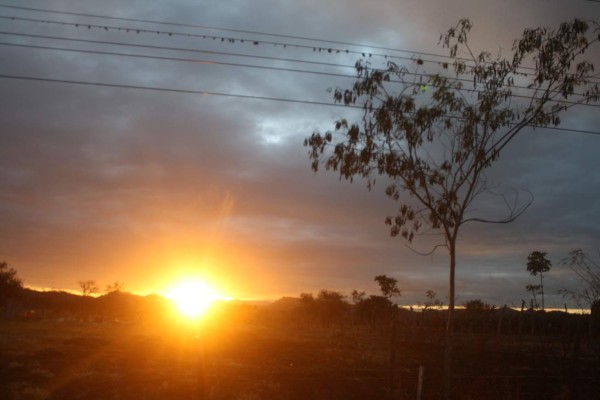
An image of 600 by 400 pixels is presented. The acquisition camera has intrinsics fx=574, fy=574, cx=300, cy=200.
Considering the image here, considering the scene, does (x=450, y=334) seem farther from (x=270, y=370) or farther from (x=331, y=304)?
(x=331, y=304)

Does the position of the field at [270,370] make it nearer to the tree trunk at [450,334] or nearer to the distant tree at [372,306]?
the tree trunk at [450,334]

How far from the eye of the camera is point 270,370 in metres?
23.7

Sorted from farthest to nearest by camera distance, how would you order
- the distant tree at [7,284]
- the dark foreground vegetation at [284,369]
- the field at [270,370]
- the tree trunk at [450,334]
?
the distant tree at [7,284] → the field at [270,370] → the dark foreground vegetation at [284,369] → the tree trunk at [450,334]

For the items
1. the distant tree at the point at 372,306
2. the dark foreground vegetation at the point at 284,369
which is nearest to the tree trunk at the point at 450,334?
the dark foreground vegetation at the point at 284,369

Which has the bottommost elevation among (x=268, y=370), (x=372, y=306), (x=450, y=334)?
(x=268, y=370)

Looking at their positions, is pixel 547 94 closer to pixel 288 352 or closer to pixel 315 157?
pixel 315 157

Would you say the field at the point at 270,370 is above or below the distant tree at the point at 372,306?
below

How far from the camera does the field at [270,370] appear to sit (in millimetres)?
17344

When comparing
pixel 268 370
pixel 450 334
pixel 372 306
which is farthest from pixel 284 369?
pixel 372 306

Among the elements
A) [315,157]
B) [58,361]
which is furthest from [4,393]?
[315,157]

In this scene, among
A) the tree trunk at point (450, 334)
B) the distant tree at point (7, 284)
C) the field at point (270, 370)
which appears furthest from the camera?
the distant tree at point (7, 284)

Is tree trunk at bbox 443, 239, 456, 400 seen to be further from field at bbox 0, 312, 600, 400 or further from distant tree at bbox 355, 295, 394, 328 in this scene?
distant tree at bbox 355, 295, 394, 328

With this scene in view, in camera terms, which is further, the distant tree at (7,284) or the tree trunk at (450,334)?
the distant tree at (7,284)

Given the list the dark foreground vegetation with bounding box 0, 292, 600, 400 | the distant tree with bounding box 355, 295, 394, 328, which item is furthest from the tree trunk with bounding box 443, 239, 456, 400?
the distant tree with bounding box 355, 295, 394, 328
